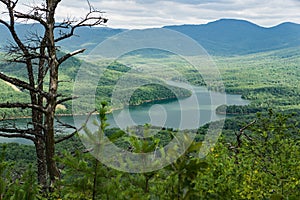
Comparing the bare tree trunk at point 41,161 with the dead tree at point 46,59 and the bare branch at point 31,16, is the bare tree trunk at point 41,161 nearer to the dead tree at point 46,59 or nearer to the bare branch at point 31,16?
the dead tree at point 46,59

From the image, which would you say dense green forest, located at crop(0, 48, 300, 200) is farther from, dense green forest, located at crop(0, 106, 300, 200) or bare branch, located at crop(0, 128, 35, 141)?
bare branch, located at crop(0, 128, 35, 141)

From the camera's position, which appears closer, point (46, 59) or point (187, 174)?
point (187, 174)

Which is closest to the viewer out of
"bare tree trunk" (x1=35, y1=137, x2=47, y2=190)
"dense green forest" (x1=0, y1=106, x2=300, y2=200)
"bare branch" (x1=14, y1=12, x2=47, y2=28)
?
"dense green forest" (x1=0, y1=106, x2=300, y2=200)

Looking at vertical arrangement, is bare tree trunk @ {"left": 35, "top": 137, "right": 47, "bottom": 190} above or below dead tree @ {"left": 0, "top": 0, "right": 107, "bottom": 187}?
below

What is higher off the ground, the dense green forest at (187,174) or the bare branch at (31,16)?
the bare branch at (31,16)

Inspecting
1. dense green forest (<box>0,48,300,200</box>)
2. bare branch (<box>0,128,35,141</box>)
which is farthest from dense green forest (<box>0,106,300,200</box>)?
bare branch (<box>0,128,35,141</box>)

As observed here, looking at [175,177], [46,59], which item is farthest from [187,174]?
[46,59]

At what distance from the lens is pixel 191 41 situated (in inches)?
162

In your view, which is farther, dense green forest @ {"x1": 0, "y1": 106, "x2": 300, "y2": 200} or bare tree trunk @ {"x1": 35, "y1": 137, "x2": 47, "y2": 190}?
bare tree trunk @ {"x1": 35, "y1": 137, "x2": 47, "y2": 190}

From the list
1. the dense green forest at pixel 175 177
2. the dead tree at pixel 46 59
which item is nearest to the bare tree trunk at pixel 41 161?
the dead tree at pixel 46 59

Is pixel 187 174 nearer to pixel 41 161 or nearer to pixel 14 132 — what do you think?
pixel 14 132

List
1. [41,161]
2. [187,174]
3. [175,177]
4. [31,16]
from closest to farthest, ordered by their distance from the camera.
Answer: [187,174], [175,177], [31,16], [41,161]

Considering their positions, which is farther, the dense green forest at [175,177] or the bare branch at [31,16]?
the bare branch at [31,16]

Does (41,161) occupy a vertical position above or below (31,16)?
below
